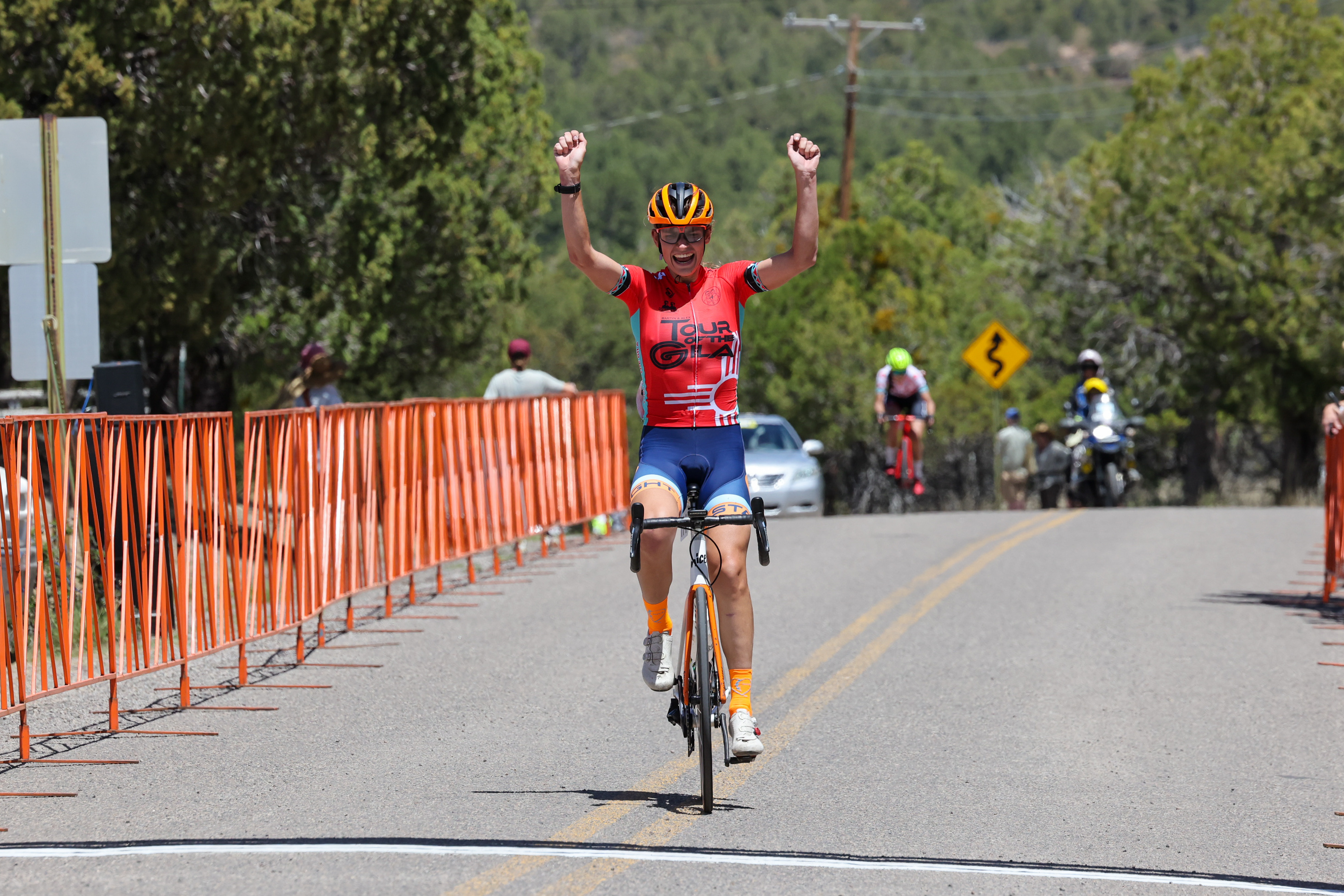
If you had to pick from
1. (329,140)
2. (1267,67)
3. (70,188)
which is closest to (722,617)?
(70,188)

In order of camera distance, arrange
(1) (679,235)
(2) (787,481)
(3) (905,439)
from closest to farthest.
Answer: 1. (1) (679,235)
2. (3) (905,439)
3. (2) (787,481)

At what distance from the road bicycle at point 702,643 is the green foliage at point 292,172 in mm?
12266

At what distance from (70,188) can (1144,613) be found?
764 cm

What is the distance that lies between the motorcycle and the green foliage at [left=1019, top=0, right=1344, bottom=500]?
349 inches

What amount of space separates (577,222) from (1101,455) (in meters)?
18.8

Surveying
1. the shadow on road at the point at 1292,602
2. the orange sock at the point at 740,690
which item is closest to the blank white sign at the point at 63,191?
the orange sock at the point at 740,690

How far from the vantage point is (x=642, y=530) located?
675 cm

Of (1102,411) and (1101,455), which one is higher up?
(1102,411)

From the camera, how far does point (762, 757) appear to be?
7.81 meters

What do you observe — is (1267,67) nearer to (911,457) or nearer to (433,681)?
(911,457)

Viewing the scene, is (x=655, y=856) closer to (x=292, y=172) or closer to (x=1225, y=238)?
(x=292, y=172)

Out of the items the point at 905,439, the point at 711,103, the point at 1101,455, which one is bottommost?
the point at 1101,455

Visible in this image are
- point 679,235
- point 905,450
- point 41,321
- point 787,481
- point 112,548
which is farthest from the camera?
point 787,481

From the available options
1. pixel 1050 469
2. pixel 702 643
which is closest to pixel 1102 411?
pixel 1050 469
